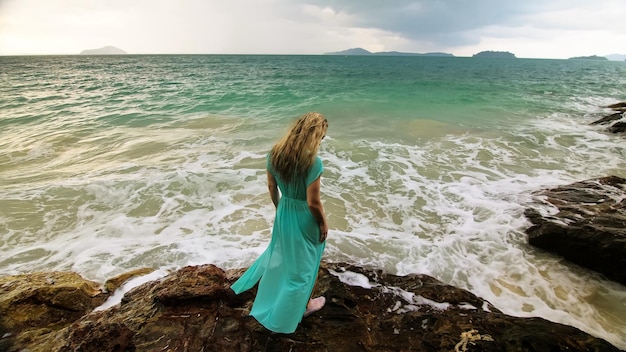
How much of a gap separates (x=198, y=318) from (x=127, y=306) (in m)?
0.85

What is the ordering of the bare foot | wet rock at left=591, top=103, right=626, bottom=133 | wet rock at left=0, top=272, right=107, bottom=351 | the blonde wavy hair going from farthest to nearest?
1. wet rock at left=591, top=103, right=626, bottom=133
2. the bare foot
3. wet rock at left=0, top=272, right=107, bottom=351
4. the blonde wavy hair

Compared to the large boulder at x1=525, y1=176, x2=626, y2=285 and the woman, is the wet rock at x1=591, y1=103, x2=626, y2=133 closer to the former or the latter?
the large boulder at x1=525, y1=176, x2=626, y2=285

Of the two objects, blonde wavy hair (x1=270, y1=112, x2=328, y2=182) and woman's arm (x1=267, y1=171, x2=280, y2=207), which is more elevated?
blonde wavy hair (x1=270, y1=112, x2=328, y2=182)

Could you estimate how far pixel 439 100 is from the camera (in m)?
22.1

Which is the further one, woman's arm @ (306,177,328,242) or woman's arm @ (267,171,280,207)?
woman's arm @ (267,171,280,207)

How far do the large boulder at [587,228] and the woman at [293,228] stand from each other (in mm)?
4202

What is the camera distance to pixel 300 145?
238 centimetres

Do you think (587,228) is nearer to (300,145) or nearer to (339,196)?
(339,196)

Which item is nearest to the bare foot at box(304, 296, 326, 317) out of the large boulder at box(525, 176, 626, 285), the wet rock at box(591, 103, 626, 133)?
the large boulder at box(525, 176, 626, 285)

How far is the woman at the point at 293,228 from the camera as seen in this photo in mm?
2414

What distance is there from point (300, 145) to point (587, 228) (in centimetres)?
500

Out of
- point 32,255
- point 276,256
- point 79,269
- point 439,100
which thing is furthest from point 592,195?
point 439,100

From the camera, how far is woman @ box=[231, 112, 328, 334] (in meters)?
2.41

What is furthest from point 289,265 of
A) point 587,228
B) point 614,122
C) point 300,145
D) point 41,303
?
point 614,122
